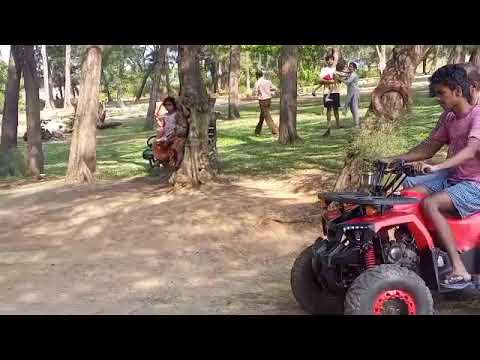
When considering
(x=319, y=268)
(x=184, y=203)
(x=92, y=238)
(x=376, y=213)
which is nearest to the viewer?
(x=376, y=213)

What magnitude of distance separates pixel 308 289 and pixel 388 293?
0.87 meters

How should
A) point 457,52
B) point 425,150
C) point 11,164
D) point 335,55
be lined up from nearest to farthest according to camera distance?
point 425,150 < point 457,52 < point 11,164 < point 335,55

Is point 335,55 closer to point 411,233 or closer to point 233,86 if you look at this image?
point 233,86

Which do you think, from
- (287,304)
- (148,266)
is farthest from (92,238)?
(287,304)

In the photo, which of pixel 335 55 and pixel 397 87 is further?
pixel 335 55

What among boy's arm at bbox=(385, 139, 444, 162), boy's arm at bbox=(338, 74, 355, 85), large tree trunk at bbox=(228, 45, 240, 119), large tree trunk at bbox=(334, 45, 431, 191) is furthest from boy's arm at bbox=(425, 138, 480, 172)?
large tree trunk at bbox=(228, 45, 240, 119)

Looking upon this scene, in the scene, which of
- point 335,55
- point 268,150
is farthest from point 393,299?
point 335,55

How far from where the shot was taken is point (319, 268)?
441 cm

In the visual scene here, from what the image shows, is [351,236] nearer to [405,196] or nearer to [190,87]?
[405,196]

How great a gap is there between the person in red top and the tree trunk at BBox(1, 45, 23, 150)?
40.3 feet

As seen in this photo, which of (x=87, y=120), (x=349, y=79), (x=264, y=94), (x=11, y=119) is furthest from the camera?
(x=264, y=94)

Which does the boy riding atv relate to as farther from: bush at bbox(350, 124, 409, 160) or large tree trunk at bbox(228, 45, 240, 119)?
large tree trunk at bbox(228, 45, 240, 119)

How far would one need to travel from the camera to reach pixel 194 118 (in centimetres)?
948

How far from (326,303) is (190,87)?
569cm
